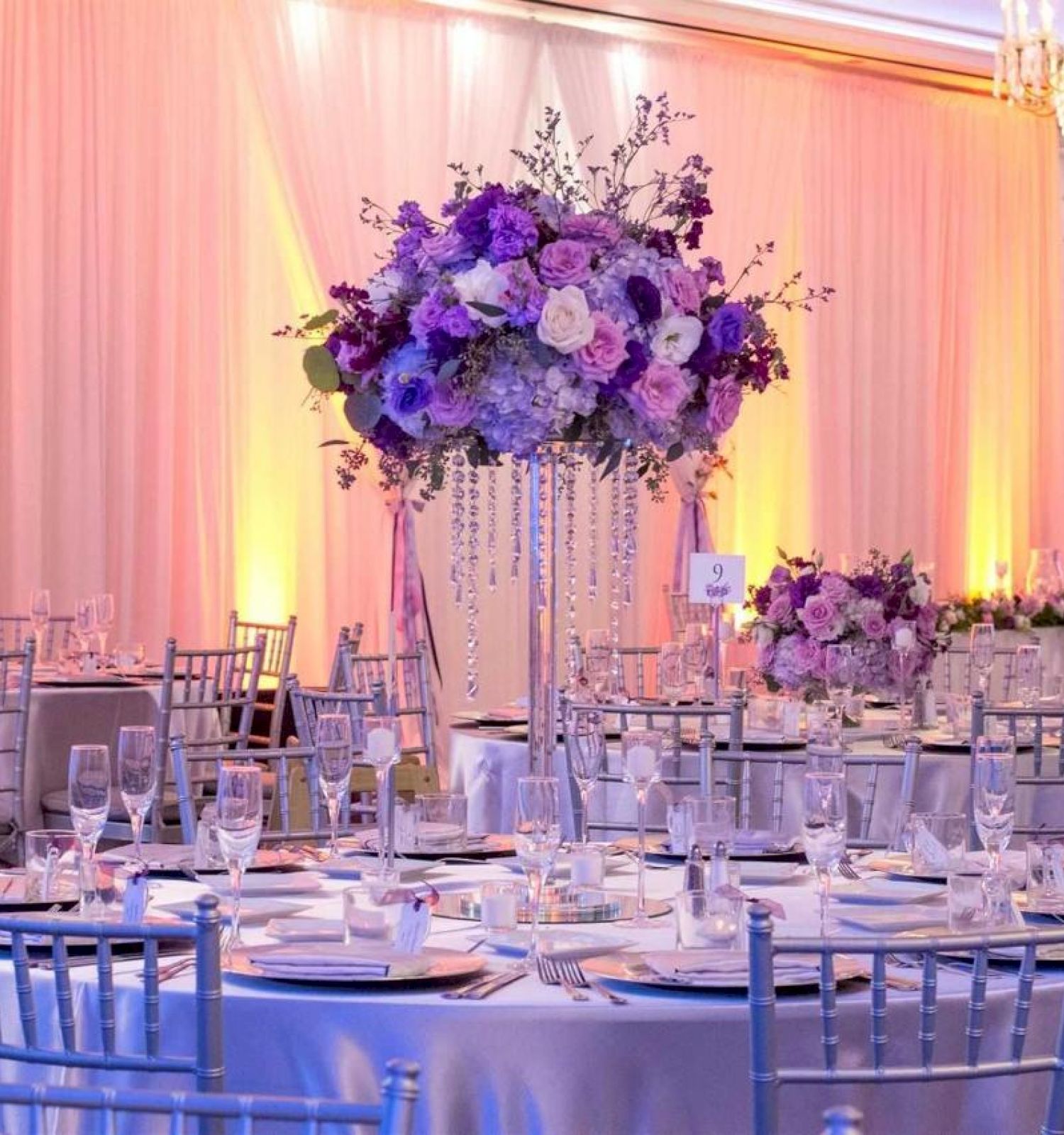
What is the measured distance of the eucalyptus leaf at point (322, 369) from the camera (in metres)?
3.32

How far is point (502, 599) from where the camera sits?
10.4m

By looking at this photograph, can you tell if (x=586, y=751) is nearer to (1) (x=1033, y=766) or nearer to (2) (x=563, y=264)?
(2) (x=563, y=264)

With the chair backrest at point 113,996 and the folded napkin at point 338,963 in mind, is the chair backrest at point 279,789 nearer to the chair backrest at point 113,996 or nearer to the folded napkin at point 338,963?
the folded napkin at point 338,963

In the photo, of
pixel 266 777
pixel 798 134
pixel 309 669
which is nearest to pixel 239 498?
pixel 309 669

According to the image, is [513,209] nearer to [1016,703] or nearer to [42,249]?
[1016,703]

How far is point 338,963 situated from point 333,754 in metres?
0.78

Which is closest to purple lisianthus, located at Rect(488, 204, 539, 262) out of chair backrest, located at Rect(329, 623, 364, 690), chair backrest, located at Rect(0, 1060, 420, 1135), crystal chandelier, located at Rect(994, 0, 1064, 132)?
chair backrest, located at Rect(0, 1060, 420, 1135)

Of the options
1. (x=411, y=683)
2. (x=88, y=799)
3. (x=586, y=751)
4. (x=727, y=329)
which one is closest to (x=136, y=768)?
(x=88, y=799)

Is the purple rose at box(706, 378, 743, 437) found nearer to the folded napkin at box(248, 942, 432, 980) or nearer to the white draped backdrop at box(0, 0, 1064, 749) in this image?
the folded napkin at box(248, 942, 432, 980)

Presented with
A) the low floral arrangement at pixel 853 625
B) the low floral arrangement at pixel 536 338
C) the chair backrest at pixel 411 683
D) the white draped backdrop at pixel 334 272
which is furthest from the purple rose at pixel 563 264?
the white draped backdrop at pixel 334 272

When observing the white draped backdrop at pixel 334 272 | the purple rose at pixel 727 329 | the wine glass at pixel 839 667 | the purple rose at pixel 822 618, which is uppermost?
the white draped backdrop at pixel 334 272

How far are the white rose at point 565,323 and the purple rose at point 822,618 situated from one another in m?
2.36

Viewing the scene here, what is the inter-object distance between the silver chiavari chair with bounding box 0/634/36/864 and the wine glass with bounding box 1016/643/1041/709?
2800 millimetres

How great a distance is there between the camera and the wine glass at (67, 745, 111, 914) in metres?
2.79
